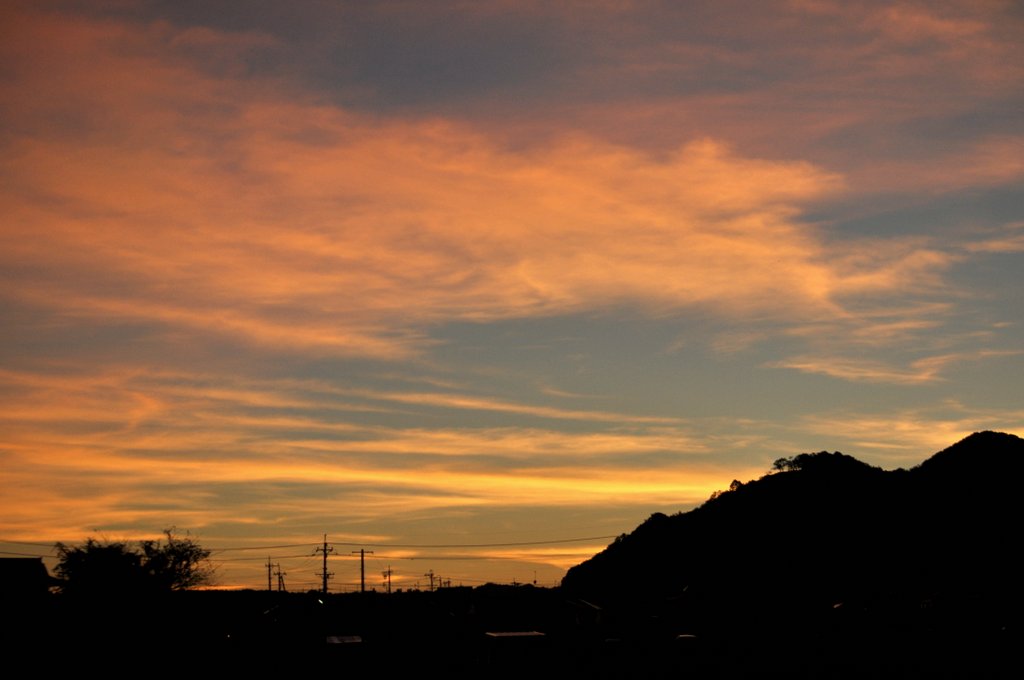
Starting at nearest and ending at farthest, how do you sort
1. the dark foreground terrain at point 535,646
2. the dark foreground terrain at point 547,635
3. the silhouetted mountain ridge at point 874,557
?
the dark foreground terrain at point 535,646 < the dark foreground terrain at point 547,635 < the silhouetted mountain ridge at point 874,557

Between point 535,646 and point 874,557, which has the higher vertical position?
point 874,557

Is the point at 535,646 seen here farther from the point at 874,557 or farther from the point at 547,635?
the point at 874,557

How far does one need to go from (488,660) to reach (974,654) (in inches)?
1281

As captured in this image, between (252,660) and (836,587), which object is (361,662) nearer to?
(252,660)

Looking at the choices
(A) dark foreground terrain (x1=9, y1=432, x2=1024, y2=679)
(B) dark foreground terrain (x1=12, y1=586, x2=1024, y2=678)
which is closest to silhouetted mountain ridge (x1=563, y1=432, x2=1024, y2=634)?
(A) dark foreground terrain (x1=9, y1=432, x2=1024, y2=679)

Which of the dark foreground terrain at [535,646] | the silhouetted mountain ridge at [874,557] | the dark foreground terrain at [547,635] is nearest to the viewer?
the dark foreground terrain at [535,646]

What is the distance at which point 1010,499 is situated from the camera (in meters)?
185

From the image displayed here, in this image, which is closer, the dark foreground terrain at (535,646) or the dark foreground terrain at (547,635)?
the dark foreground terrain at (535,646)

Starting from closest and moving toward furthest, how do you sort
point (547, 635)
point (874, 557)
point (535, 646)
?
point (535, 646) → point (547, 635) → point (874, 557)

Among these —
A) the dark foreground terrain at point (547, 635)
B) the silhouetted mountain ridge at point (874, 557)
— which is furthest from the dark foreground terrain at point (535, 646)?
the silhouetted mountain ridge at point (874, 557)

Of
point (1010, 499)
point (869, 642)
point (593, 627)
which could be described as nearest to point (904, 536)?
point (1010, 499)

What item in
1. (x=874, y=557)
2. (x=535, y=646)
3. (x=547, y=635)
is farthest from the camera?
(x=874, y=557)

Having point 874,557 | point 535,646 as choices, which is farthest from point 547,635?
point 874,557

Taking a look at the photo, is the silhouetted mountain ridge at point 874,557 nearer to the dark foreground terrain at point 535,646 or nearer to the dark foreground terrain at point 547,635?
the dark foreground terrain at point 547,635
